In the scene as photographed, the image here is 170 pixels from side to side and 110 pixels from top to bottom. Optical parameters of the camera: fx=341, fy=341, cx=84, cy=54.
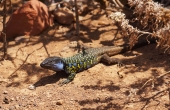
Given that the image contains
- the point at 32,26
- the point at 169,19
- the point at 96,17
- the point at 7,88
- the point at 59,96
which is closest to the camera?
the point at 169,19

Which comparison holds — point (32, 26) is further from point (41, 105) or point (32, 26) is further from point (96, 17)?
point (41, 105)

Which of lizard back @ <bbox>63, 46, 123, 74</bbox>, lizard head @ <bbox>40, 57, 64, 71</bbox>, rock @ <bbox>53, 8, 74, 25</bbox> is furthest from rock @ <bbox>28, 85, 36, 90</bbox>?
rock @ <bbox>53, 8, 74, 25</bbox>

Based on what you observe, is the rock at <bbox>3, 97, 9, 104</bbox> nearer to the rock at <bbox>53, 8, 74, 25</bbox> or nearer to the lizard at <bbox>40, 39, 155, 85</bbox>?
the lizard at <bbox>40, 39, 155, 85</bbox>

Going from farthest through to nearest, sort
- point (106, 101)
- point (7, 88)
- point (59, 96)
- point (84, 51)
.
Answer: point (84, 51) < point (7, 88) < point (59, 96) < point (106, 101)

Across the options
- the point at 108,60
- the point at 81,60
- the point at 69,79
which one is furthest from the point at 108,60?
the point at 69,79

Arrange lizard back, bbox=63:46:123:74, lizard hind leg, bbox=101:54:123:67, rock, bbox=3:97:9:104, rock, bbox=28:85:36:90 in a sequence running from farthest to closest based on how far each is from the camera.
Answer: lizard hind leg, bbox=101:54:123:67 → lizard back, bbox=63:46:123:74 → rock, bbox=28:85:36:90 → rock, bbox=3:97:9:104

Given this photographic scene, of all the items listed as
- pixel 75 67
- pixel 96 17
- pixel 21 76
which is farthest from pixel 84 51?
pixel 96 17
